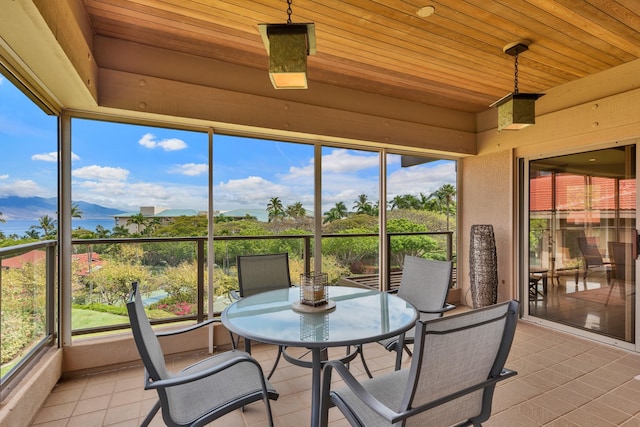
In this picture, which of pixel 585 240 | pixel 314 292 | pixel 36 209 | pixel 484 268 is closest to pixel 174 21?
pixel 36 209

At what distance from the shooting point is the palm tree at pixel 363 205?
445cm

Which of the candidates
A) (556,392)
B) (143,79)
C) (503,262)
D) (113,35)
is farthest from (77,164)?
(503,262)

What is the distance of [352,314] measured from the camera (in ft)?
7.29

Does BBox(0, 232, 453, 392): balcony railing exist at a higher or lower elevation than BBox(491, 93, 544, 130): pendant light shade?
lower

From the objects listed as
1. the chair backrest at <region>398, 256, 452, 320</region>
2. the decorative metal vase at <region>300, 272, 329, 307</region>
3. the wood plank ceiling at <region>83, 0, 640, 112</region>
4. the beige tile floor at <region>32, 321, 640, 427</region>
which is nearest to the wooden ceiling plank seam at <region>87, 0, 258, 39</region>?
the wood plank ceiling at <region>83, 0, 640, 112</region>

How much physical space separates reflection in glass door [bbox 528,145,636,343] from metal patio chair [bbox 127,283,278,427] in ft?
12.8

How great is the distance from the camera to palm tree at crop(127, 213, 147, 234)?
334cm

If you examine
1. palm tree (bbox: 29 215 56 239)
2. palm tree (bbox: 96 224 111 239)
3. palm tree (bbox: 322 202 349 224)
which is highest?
palm tree (bbox: 322 202 349 224)

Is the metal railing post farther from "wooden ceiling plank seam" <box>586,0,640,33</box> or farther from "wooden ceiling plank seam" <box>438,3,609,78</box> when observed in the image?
"wooden ceiling plank seam" <box>586,0,640,33</box>

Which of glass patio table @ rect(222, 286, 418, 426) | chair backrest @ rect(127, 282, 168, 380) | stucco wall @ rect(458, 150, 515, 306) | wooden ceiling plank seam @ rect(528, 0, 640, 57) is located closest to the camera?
chair backrest @ rect(127, 282, 168, 380)

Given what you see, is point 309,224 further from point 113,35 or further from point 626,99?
point 626,99

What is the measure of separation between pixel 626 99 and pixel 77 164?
214 inches

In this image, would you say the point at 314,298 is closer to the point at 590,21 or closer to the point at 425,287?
the point at 425,287

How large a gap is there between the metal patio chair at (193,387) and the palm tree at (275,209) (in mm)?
2135
